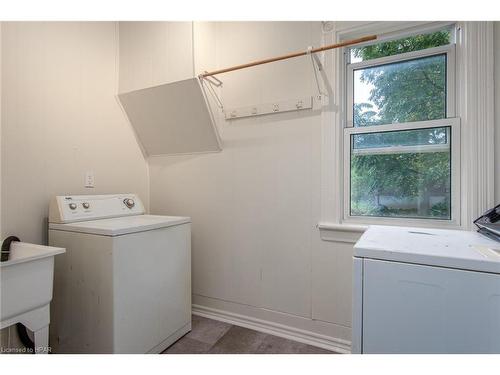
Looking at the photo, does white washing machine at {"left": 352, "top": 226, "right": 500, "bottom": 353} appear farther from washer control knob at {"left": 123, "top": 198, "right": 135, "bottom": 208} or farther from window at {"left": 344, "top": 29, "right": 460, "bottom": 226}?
washer control knob at {"left": 123, "top": 198, "right": 135, "bottom": 208}

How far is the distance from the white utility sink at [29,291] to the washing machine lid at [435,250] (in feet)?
4.40

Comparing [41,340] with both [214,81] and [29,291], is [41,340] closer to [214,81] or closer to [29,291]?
[29,291]

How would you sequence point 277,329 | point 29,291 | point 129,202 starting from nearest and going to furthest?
point 29,291
point 277,329
point 129,202

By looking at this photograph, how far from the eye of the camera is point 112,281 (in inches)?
52.8

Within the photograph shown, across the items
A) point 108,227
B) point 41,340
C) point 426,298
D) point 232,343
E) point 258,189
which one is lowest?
point 232,343

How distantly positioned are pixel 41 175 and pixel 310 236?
5.94 feet

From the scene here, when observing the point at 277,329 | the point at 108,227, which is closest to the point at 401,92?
the point at 277,329

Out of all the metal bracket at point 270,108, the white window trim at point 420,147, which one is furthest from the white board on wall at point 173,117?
the white window trim at point 420,147

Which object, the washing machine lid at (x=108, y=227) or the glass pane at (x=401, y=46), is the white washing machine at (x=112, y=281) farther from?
the glass pane at (x=401, y=46)

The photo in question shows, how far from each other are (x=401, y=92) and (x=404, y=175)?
20.7 inches

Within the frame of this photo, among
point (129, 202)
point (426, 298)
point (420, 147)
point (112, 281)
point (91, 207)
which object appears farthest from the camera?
point (129, 202)

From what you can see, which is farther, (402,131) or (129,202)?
(129,202)

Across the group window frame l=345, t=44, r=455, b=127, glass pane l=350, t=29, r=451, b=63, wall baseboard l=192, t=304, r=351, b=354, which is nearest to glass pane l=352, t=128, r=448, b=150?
window frame l=345, t=44, r=455, b=127

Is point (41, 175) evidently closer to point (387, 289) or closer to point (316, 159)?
point (316, 159)
